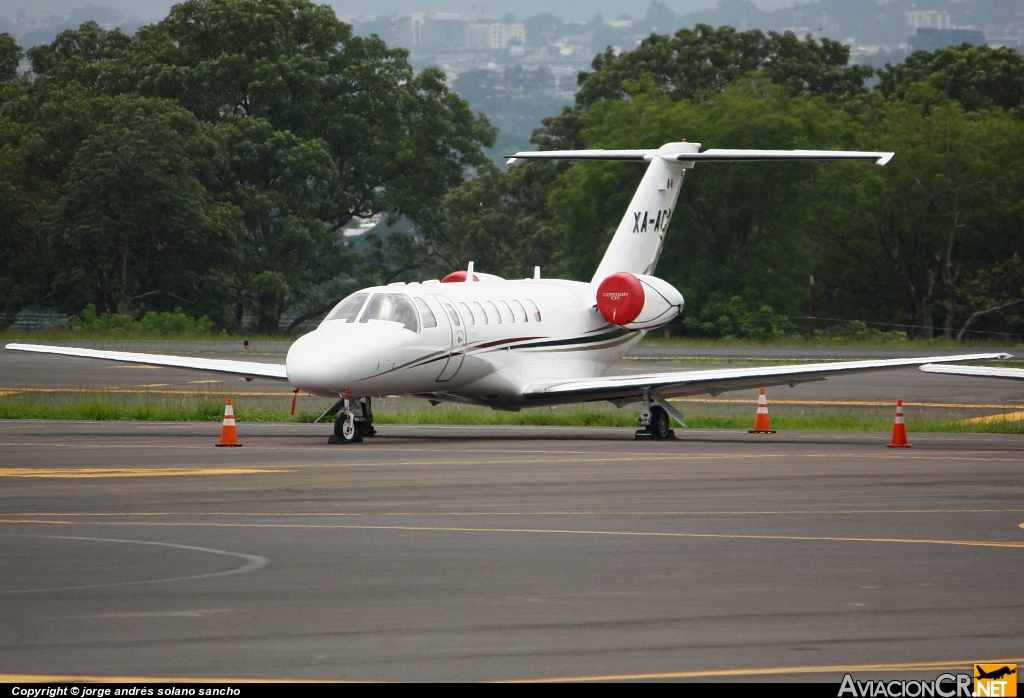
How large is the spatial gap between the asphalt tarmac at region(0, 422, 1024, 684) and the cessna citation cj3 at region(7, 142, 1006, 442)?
2881 mm

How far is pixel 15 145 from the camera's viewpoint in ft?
241

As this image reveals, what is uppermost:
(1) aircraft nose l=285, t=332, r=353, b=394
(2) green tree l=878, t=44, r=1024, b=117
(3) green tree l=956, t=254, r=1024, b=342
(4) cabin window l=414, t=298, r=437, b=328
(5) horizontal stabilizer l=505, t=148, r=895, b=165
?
(2) green tree l=878, t=44, r=1024, b=117

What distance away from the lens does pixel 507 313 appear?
26.2 metres

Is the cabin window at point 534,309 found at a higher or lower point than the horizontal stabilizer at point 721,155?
lower

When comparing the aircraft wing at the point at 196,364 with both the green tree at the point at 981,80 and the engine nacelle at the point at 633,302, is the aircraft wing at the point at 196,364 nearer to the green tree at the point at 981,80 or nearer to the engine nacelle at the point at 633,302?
the engine nacelle at the point at 633,302

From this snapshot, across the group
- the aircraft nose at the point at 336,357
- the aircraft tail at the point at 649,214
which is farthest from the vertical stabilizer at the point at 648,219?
the aircraft nose at the point at 336,357

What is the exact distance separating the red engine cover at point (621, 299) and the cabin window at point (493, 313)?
2.54m

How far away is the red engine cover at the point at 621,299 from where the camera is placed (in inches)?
1086

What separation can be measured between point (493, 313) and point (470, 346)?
111 cm

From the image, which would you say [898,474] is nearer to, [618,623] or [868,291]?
[618,623]

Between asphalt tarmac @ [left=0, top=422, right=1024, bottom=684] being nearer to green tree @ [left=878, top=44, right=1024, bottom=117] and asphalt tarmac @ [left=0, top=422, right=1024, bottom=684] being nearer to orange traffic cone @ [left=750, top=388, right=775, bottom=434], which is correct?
orange traffic cone @ [left=750, top=388, right=775, bottom=434]

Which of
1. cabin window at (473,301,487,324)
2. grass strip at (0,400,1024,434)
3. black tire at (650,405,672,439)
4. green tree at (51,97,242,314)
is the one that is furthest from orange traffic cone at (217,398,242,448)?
green tree at (51,97,242,314)

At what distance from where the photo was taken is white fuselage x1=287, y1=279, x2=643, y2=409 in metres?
22.8

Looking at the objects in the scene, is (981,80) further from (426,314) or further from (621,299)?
(426,314)
